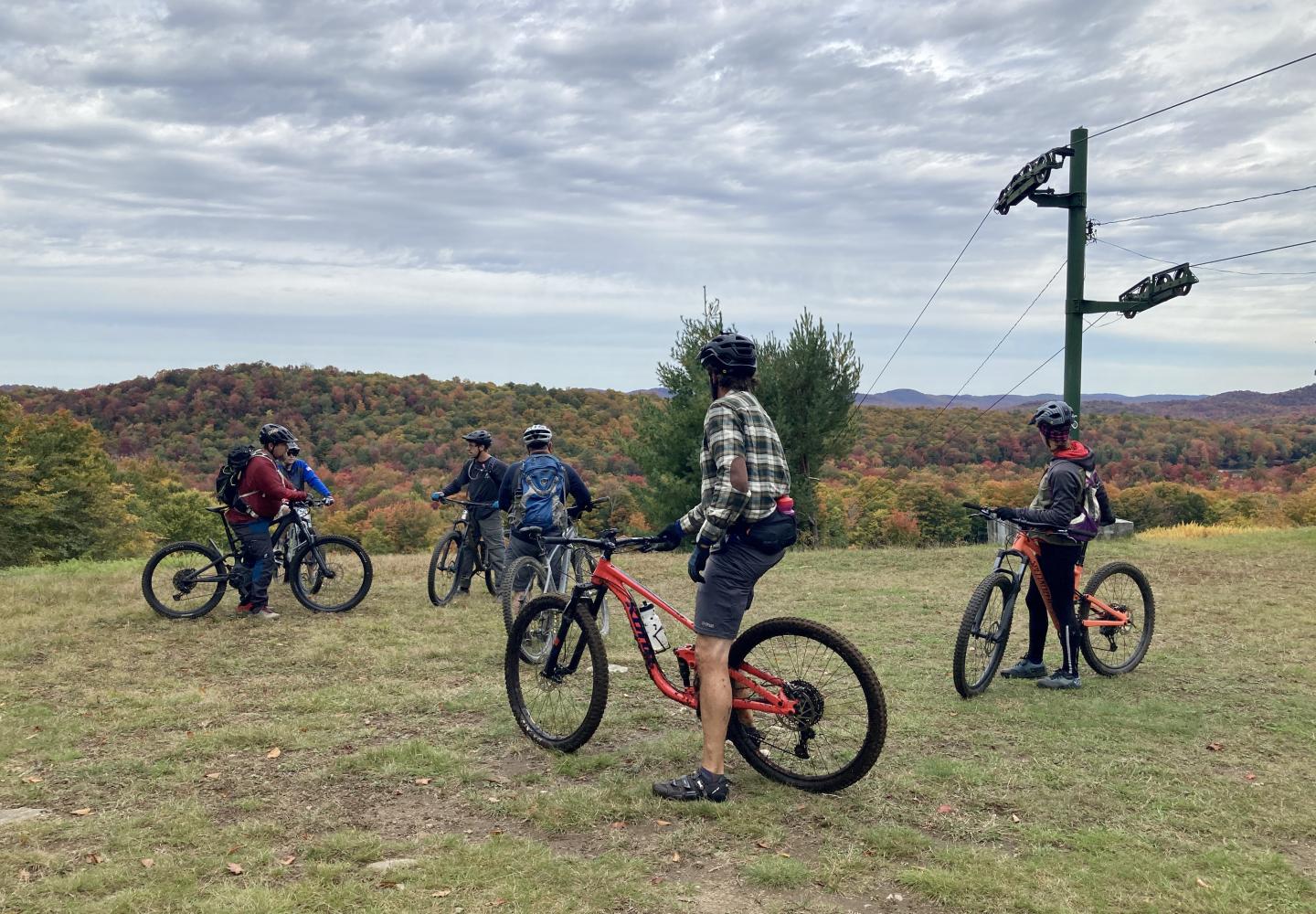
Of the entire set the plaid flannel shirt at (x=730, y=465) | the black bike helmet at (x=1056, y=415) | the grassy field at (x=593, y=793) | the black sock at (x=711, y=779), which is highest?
the black bike helmet at (x=1056, y=415)

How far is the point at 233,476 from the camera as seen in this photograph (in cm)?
898

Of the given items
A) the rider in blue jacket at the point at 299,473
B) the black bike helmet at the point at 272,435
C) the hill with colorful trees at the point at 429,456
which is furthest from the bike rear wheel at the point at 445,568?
the hill with colorful trees at the point at 429,456

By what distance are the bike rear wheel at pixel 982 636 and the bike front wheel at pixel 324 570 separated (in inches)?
240

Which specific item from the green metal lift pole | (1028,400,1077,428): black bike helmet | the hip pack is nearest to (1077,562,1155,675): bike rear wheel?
(1028,400,1077,428): black bike helmet

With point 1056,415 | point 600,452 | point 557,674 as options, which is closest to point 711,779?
point 557,674

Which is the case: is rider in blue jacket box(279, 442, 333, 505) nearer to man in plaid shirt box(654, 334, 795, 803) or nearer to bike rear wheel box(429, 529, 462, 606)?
bike rear wheel box(429, 529, 462, 606)

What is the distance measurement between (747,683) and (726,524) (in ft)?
3.13

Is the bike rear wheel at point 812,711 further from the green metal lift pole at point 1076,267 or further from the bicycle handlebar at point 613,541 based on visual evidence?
the green metal lift pole at point 1076,267

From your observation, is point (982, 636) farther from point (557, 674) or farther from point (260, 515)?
point (260, 515)

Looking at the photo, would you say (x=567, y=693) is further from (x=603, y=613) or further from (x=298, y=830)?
(x=603, y=613)

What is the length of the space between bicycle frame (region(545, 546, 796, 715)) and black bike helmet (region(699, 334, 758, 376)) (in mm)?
1282

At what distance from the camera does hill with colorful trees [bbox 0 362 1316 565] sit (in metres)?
40.4

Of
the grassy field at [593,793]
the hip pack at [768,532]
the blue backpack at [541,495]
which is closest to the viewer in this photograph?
the grassy field at [593,793]

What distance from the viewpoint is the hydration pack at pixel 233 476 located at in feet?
29.3
